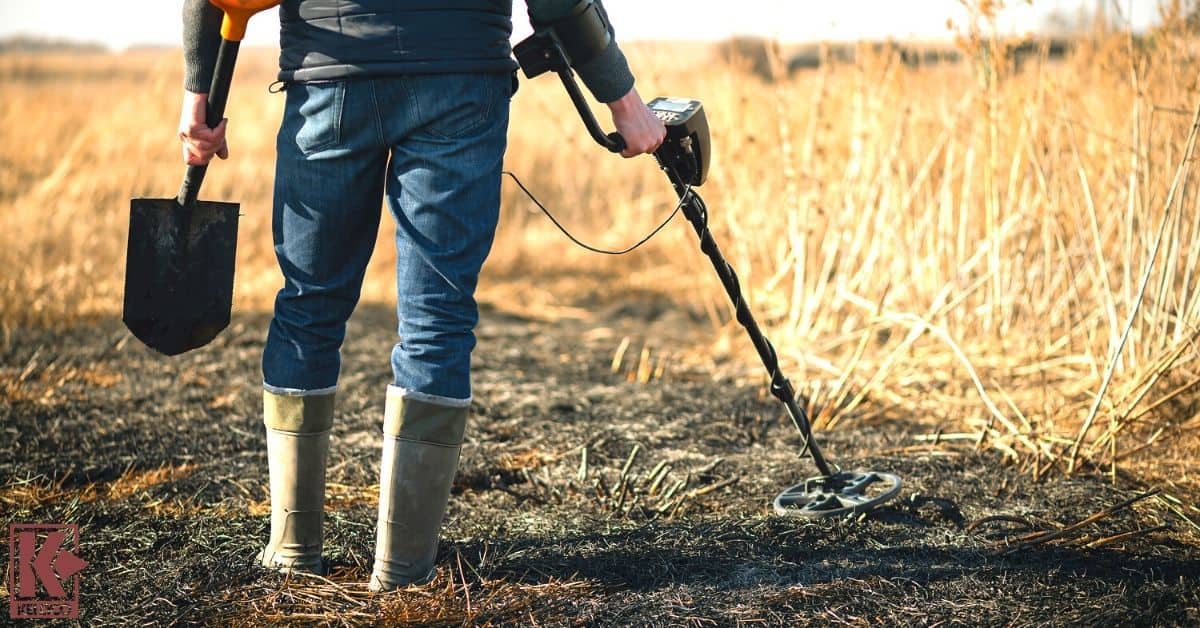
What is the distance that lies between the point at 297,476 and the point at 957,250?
10.0 feet

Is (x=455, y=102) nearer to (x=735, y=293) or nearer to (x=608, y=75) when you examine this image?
(x=608, y=75)

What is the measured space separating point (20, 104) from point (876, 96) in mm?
7461

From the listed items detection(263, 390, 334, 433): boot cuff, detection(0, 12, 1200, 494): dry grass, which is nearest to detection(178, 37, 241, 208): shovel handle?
detection(263, 390, 334, 433): boot cuff

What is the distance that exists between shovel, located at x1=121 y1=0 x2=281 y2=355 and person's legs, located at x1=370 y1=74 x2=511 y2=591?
511 millimetres

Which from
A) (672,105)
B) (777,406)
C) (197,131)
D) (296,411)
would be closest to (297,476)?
(296,411)

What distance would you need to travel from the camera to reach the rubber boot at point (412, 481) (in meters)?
2.09

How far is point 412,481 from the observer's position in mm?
2127

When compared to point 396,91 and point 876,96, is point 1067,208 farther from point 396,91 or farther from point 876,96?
point 396,91

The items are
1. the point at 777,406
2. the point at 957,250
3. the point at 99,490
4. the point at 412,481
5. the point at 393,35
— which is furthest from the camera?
the point at 957,250

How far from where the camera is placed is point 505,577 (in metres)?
2.33

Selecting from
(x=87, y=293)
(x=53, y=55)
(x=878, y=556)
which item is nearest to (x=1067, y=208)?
(x=878, y=556)

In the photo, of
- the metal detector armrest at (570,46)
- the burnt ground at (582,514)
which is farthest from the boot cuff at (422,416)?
the metal detector armrest at (570,46)

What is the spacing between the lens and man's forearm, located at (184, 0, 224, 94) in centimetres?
213

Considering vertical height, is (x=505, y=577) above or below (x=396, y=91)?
below
